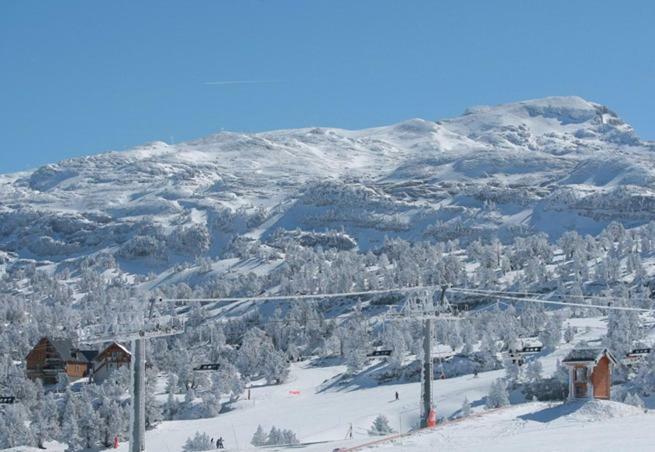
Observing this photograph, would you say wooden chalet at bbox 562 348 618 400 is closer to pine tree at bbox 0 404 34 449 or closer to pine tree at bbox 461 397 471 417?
pine tree at bbox 461 397 471 417

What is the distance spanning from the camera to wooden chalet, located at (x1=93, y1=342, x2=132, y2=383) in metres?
109

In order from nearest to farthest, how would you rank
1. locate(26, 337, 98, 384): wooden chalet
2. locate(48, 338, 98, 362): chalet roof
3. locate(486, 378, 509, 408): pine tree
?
locate(486, 378, 509, 408): pine tree → locate(26, 337, 98, 384): wooden chalet → locate(48, 338, 98, 362): chalet roof

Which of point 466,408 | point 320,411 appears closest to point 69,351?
point 320,411

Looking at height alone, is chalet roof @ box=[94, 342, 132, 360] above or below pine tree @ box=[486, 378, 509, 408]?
above

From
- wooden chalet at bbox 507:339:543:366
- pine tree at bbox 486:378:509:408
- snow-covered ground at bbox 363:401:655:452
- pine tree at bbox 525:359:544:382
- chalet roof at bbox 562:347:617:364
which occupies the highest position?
chalet roof at bbox 562:347:617:364

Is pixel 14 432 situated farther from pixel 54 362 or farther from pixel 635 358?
pixel 635 358

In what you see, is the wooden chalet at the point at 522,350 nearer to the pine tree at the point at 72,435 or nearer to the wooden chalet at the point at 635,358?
the wooden chalet at the point at 635,358

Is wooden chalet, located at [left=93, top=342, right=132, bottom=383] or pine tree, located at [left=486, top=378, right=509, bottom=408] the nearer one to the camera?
pine tree, located at [left=486, top=378, right=509, bottom=408]

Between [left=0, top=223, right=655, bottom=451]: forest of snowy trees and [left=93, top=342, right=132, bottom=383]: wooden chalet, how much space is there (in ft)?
9.24

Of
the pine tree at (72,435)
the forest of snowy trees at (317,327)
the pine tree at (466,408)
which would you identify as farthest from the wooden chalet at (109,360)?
the pine tree at (466,408)

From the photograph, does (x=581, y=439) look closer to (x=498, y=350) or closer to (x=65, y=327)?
(x=498, y=350)

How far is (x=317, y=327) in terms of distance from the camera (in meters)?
131

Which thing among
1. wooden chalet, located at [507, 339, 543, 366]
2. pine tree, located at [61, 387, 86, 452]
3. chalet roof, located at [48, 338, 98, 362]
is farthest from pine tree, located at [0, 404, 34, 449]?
wooden chalet, located at [507, 339, 543, 366]

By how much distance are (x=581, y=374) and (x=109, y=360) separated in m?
75.6
